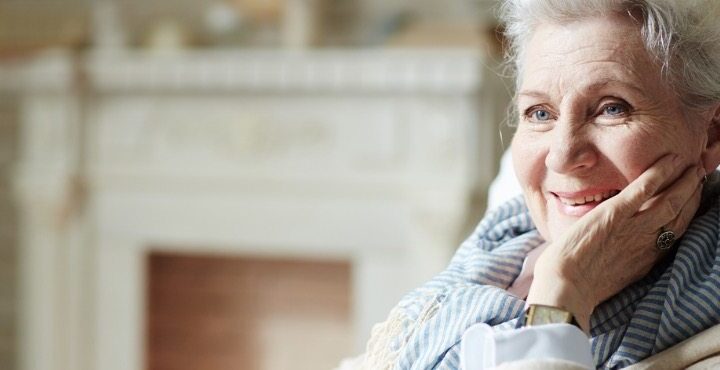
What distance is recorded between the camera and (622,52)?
108 centimetres

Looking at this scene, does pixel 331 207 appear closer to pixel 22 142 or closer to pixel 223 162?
pixel 223 162

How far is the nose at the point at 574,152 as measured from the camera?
109 cm

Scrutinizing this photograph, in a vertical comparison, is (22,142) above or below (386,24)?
below

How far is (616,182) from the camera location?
3.62ft

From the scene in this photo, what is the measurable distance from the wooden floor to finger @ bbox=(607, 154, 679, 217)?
7.30 feet

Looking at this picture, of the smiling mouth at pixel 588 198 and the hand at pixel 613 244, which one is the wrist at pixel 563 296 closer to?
the hand at pixel 613 244

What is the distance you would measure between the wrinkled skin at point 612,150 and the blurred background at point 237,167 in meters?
1.63

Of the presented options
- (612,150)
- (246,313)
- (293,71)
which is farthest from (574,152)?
(246,313)

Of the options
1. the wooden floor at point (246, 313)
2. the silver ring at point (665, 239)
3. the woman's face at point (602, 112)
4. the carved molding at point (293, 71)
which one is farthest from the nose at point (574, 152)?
the wooden floor at point (246, 313)

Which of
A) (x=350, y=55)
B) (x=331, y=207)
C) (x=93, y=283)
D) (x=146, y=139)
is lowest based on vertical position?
(x=93, y=283)

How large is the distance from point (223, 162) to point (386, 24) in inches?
27.7

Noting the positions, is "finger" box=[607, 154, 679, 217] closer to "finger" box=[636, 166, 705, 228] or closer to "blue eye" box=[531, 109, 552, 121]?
"finger" box=[636, 166, 705, 228]

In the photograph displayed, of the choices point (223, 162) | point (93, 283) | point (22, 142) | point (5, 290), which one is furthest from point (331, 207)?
point (5, 290)

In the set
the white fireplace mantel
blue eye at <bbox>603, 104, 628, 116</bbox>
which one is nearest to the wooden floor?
the white fireplace mantel
